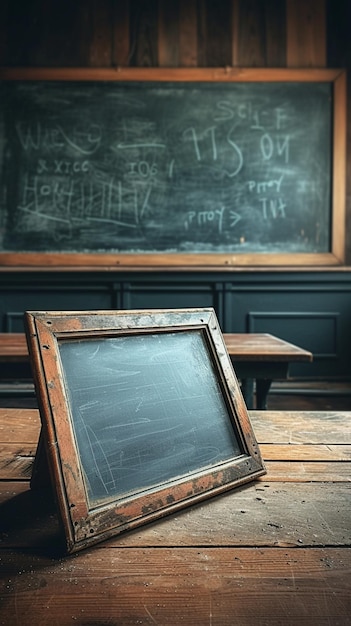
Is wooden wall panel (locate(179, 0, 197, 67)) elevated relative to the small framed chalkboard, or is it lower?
elevated

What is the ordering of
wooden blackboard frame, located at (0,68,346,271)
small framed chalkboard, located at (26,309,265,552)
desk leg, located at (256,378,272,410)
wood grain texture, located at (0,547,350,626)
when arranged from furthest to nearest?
wooden blackboard frame, located at (0,68,346,271) → desk leg, located at (256,378,272,410) → small framed chalkboard, located at (26,309,265,552) → wood grain texture, located at (0,547,350,626)

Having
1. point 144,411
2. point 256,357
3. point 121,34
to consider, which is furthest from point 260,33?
point 144,411

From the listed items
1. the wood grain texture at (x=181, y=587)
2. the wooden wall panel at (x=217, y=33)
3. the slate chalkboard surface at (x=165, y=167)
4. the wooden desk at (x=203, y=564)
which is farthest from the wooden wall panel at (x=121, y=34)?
the wood grain texture at (x=181, y=587)

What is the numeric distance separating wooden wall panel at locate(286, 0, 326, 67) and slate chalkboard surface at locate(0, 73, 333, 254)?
7.3 inches

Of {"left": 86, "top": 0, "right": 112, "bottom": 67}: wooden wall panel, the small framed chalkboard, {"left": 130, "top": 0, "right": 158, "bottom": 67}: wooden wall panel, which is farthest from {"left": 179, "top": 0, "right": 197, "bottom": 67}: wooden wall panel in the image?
the small framed chalkboard

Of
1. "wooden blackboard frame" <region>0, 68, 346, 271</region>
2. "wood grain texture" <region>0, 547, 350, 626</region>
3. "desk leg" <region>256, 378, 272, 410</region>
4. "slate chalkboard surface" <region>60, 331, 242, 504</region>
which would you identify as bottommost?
"desk leg" <region>256, 378, 272, 410</region>

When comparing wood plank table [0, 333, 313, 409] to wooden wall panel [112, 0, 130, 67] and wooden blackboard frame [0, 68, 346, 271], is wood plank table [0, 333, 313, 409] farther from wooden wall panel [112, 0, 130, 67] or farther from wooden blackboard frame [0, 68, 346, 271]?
wooden wall panel [112, 0, 130, 67]

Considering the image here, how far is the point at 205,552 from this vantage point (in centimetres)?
54

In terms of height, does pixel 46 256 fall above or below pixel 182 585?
above

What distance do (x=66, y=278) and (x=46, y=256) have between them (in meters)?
0.25

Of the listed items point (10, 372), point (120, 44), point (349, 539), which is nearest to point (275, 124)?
point (120, 44)

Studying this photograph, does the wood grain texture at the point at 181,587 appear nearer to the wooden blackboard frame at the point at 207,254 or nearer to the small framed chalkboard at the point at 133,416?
the small framed chalkboard at the point at 133,416

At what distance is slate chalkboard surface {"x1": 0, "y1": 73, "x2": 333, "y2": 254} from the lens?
3.90 m

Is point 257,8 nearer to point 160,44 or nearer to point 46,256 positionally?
point 160,44
